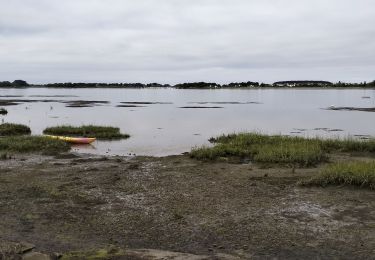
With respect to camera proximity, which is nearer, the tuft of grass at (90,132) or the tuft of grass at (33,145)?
the tuft of grass at (33,145)

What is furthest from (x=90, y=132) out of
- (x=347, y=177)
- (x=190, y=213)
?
(x=190, y=213)

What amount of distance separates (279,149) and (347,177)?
519cm

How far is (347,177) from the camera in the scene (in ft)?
41.7

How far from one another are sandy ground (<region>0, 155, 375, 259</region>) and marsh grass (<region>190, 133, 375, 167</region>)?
123 centimetres

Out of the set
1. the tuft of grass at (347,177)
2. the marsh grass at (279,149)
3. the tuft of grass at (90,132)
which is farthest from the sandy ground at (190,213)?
the tuft of grass at (90,132)

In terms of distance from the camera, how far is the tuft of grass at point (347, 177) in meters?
12.5

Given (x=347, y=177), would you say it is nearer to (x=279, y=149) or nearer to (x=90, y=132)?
(x=279, y=149)

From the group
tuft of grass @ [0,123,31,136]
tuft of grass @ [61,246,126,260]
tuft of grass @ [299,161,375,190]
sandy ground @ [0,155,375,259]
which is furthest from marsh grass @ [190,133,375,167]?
tuft of grass @ [0,123,31,136]

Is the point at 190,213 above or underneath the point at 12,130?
underneath

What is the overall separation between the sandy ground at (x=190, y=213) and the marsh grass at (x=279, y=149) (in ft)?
4.04

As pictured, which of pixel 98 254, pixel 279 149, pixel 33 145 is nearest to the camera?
pixel 98 254

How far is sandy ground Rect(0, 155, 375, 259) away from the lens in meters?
8.35

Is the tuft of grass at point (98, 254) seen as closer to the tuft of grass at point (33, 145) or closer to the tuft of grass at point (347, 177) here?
the tuft of grass at point (347, 177)

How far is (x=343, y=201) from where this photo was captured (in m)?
11.3
